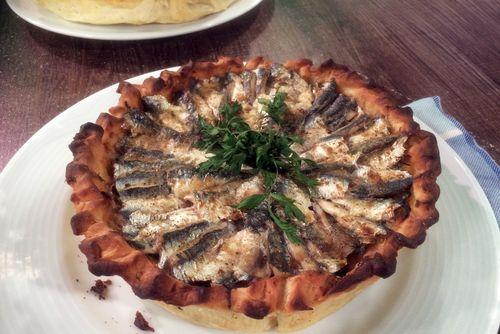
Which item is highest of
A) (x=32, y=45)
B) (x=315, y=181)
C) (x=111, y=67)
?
(x=315, y=181)

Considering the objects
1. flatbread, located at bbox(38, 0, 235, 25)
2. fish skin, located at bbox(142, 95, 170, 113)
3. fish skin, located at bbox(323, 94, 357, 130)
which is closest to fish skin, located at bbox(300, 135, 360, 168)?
fish skin, located at bbox(323, 94, 357, 130)

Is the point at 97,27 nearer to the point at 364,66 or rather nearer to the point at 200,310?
the point at 364,66

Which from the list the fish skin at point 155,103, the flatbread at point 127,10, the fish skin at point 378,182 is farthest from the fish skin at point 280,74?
the flatbread at point 127,10

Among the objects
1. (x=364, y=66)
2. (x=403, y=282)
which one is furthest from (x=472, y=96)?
(x=403, y=282)

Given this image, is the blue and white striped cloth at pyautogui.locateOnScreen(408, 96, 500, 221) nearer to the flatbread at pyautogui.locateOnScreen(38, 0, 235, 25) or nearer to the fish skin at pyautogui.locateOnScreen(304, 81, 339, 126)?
the fish skin at pyautogui.locateOnScreen(304, 81, 339, 126)

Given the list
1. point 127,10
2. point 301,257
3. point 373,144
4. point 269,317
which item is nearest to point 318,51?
point 127,10

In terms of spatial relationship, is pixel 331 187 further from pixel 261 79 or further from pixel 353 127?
pixel 261 79

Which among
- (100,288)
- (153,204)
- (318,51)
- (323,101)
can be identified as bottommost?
(100,288)
